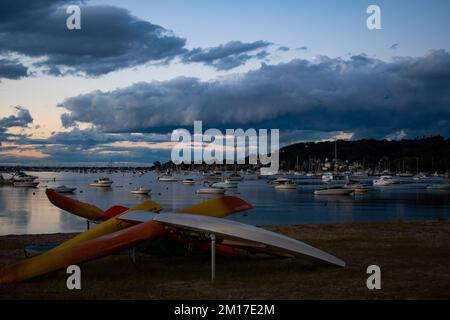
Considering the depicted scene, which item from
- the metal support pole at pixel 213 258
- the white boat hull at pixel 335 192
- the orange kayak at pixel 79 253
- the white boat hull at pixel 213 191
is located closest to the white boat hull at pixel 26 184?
the white boat hull at pixel 213 191

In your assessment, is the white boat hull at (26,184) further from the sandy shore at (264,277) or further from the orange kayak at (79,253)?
the orange kayak at (79,253)

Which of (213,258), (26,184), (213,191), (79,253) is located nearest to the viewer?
(79,253)

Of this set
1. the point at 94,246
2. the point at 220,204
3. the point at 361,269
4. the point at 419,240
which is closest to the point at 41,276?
the point at 94,246

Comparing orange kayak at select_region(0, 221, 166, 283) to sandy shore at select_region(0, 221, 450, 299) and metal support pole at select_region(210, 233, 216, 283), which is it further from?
metal support pole at select_region(210, 233, 216, 283)

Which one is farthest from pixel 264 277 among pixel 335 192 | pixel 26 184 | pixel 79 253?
pixel 26 184

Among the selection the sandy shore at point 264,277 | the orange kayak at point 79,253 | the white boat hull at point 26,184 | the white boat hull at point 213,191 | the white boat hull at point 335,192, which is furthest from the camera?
the white boat hull at point 26,184

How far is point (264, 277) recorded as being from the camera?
12.1m

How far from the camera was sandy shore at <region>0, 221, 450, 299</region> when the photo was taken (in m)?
10.1

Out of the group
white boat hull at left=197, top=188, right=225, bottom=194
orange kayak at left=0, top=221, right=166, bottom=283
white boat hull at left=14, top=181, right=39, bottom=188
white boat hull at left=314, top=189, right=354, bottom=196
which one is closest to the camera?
orange kayak at left=0, top=221, right=166, bottom=283

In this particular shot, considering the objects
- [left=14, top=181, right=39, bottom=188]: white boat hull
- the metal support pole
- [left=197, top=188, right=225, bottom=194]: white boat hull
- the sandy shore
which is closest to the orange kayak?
the sandy shore

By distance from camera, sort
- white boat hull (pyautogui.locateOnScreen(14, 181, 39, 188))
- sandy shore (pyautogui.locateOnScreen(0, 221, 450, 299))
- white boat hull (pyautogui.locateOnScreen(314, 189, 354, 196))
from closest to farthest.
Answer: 1. sandy shore (pyautogui.locateOnScreen(0, 221, 450, 299))
2. white boat hull (pyautogui.locateOnScreen(314, 189, 354, 196))
3. white boat hull (pyautogui.locateOnScreen(14, 181, 39, 188))

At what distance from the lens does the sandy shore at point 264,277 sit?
10.1 meters

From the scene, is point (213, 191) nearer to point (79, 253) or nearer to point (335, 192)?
point (335, 192)
